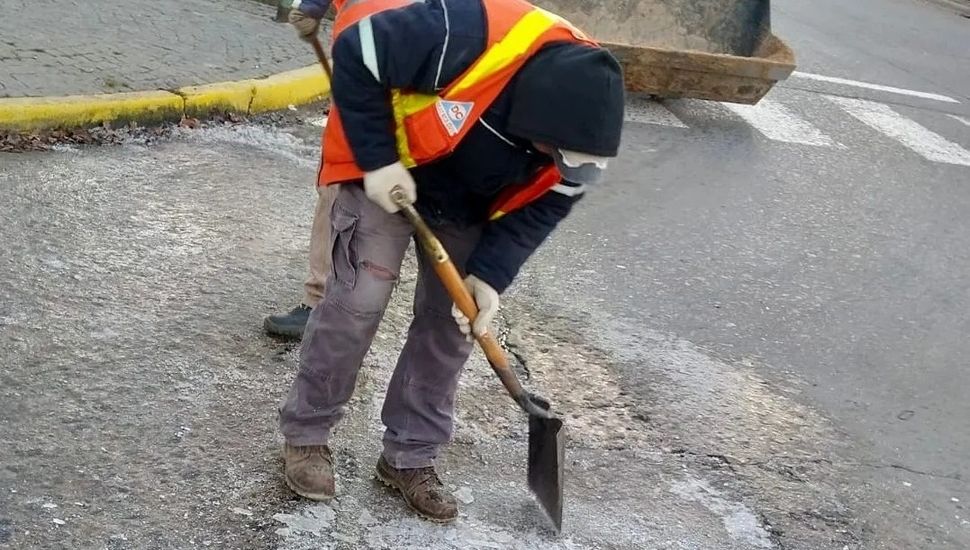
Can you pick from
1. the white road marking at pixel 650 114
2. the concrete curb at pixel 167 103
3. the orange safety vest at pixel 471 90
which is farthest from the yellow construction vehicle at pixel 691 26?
the orange safety vest at pixel 471 90

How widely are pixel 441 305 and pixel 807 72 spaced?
8.29 metres

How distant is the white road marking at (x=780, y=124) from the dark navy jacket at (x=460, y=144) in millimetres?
5431

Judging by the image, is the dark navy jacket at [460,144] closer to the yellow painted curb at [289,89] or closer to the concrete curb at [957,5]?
the yellow painted curb at [289,89]

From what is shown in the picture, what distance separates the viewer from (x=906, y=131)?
891 cm

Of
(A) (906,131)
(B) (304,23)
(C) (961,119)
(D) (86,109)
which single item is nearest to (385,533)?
(B) (304,23)

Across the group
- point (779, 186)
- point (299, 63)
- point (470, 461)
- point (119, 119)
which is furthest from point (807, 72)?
point (470, 461)

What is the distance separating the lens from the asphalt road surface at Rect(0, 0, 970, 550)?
10.0 feet

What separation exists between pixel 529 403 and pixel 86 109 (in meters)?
3.07

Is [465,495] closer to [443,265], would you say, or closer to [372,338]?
[372,338]

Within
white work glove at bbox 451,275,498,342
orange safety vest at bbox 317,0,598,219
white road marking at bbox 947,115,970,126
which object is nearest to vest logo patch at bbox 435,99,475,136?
orange safety vest at bbox 317,0,598,219

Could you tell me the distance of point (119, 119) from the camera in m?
5.43

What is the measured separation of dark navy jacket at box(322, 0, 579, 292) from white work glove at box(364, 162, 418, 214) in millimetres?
21

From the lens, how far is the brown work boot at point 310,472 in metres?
3.02

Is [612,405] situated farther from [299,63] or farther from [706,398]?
[299,63]
